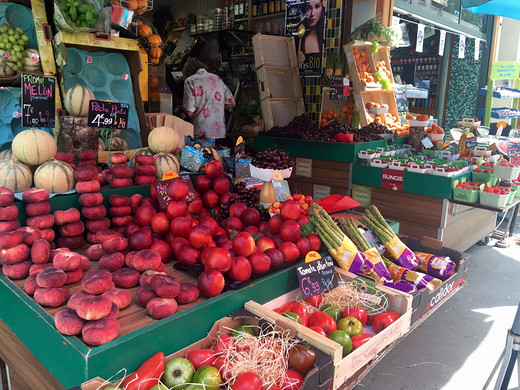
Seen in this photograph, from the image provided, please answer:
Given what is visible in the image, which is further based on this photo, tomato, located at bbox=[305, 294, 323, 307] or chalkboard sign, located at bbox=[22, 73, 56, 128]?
chalkboard sign, located at bbox=[22, 73, 56, 128]

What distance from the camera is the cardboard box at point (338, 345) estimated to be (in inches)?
58.7

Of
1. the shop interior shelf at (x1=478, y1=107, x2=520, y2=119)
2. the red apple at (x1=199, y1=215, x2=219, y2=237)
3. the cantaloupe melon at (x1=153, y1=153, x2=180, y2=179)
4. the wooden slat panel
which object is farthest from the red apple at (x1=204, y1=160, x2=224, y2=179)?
the shop interior shelf at (x1=478, y1=107, x2=520, y2=119)

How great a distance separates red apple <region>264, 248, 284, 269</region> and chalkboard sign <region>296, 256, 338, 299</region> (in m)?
0.10

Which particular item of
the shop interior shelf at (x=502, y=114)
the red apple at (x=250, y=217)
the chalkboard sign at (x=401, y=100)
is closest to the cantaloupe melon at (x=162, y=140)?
the red apple at (x=250, y=217)

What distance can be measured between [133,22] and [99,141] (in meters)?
1.25

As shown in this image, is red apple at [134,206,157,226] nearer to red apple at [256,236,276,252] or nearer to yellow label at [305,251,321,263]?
red apple at [256,236,276,252]

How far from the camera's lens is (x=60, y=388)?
4.78ft

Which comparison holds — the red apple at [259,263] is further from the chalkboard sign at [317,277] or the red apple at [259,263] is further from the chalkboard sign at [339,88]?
the chalkboard sign at [339,88]

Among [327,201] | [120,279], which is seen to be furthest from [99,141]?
[327,201]

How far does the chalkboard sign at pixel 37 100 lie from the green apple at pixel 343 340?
2155mm

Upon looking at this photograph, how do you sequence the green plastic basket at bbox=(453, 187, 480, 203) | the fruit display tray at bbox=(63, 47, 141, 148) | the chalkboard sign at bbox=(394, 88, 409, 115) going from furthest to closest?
the chalkboard sign at bbox=(394, 88, 409, 115)
the green plastic basket at bbox=(453, 187, 480, 203)
the fruit display tray at bbox=(63, 47, 141, 148)

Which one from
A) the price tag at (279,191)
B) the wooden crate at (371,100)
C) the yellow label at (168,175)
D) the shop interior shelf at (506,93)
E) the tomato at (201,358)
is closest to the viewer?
the tomato at (201,358)

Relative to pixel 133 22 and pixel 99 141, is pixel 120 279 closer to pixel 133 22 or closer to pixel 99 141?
pixel 99 141

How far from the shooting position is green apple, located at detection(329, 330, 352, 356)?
1.64 metres
